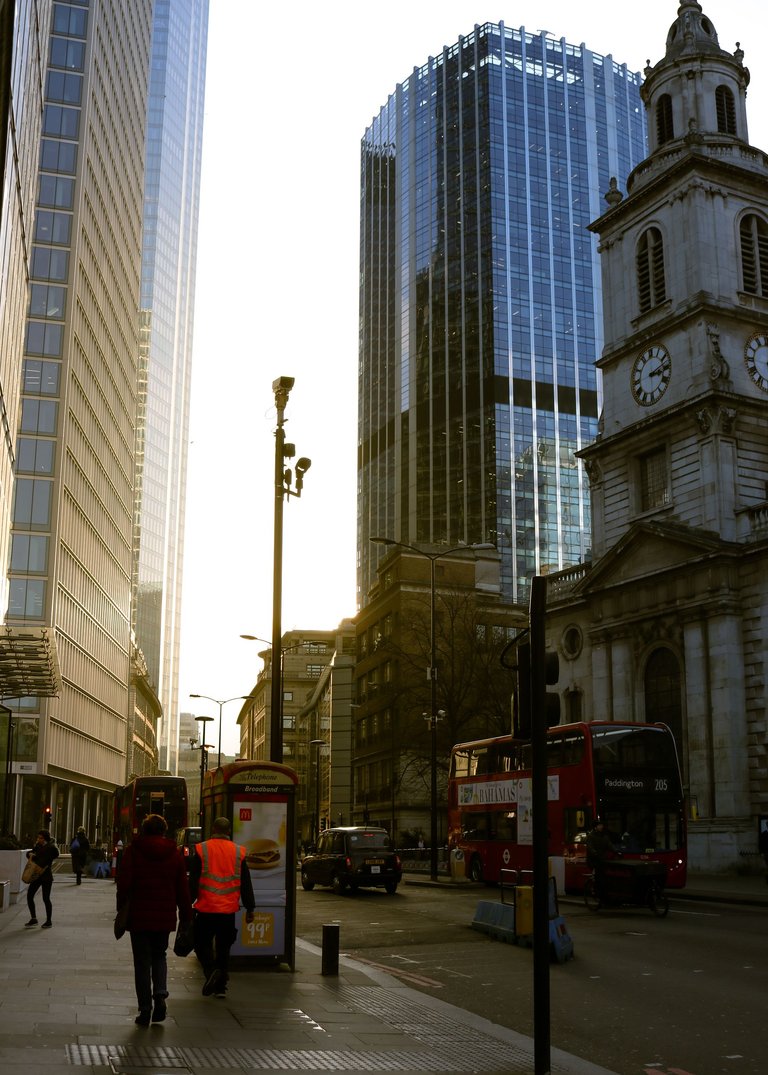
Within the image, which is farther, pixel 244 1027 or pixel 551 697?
pixel 244 1027

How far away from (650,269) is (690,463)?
9791mm

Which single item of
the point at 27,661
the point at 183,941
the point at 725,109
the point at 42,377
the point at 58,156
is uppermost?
the point at 58,156

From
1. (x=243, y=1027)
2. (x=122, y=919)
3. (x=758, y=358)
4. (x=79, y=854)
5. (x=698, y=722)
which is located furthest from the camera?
(x=758, y=358)

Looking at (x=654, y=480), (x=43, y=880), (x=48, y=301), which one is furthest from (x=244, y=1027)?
(x=48, y=301)

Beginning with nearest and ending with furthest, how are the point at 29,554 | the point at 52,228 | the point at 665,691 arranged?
the point at 665,691 < the point at 29,554 < the point at 52,228

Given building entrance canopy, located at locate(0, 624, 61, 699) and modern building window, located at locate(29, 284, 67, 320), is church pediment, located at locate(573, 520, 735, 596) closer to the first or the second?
building entrance canopy, located at locate(0, 624, 61, 699)

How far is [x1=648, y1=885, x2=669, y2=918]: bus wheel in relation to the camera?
22509 millimetres

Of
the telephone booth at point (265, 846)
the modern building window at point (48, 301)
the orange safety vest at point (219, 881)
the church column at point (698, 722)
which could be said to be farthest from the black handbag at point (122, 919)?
the modern building window at point (48, 301)

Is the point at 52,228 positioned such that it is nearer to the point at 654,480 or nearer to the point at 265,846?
the point at 654,480

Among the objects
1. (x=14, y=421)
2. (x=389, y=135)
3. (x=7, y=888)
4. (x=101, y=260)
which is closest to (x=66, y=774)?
(x=101, y=260)

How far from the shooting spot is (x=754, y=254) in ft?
151

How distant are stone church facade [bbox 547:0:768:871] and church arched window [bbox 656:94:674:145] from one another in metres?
0.07

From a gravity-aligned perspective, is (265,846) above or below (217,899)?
above

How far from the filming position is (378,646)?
80.4m
